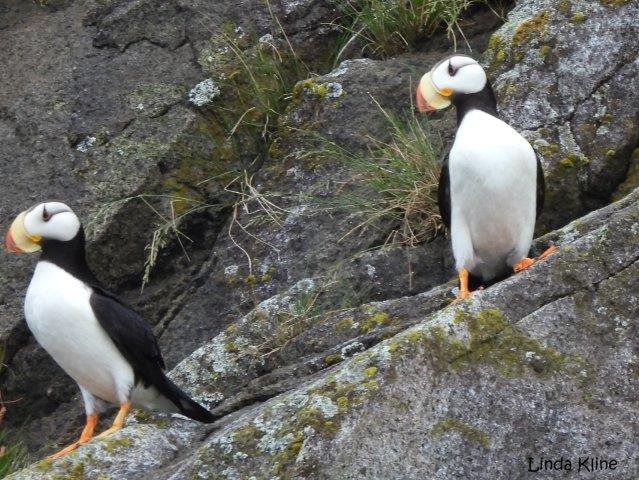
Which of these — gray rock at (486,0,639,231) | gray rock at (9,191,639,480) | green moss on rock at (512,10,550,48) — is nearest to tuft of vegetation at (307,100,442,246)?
gray rock at (486,0,639,231)

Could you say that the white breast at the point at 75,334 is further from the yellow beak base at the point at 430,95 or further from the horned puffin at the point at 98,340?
the yellow beak base at the point at 430,95

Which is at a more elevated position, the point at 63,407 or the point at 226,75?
the point at 226,75

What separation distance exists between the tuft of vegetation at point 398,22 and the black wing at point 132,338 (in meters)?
2.68

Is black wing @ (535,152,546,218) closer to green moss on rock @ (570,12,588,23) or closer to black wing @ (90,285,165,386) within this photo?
green moss on rock @ (570,12,588,23)

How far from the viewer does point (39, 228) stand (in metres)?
5.84

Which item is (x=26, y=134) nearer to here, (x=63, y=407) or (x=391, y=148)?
(x=63, y=407)

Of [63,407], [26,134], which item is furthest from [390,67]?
[63,407]

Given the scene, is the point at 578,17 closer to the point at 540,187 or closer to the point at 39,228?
the point at 540,187

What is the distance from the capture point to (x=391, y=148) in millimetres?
6684

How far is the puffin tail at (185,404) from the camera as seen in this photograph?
5188 mm

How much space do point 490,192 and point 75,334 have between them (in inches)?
71.5

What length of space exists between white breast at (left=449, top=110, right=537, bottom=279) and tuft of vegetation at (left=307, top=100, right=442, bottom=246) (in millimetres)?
863

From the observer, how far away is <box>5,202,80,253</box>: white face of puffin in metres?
5.84

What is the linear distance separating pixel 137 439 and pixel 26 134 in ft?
10.8
